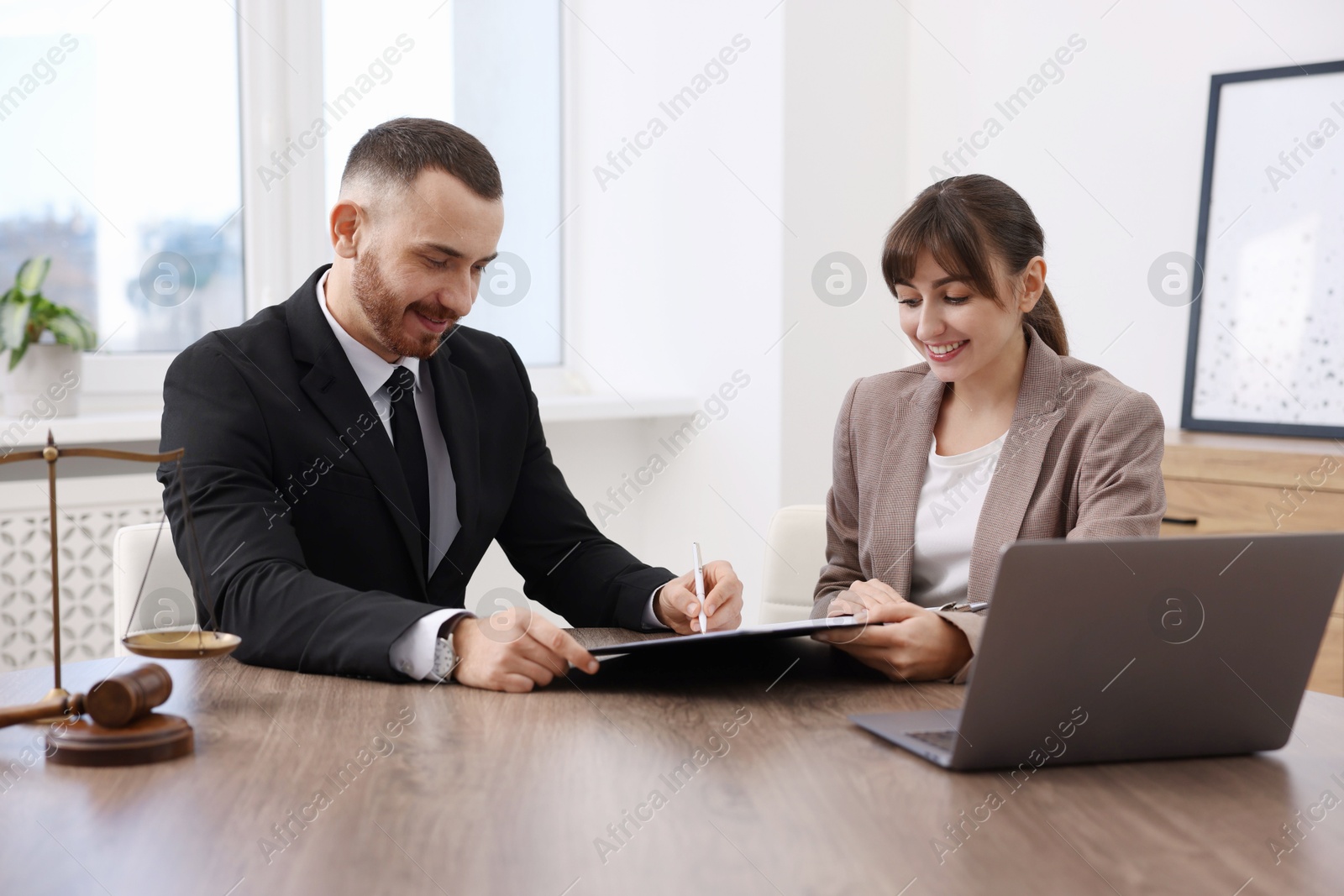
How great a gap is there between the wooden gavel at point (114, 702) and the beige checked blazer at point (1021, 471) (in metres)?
0.97

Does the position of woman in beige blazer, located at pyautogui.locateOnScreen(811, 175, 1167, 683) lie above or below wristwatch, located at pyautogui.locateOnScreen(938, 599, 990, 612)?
above

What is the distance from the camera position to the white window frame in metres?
3.33

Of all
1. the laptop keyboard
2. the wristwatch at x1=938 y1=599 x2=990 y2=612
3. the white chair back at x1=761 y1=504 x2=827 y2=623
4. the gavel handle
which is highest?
the gavel handle

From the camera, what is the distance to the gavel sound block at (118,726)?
3.35 feet

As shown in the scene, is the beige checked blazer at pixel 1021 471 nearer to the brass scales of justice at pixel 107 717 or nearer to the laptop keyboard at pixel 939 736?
the laptop keyboard at pixel 939 736

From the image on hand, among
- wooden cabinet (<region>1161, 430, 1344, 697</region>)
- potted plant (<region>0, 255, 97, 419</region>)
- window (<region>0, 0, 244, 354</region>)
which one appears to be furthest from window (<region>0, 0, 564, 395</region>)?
wooden cabinet (<region>1161, 430, 1344, 697</region>)

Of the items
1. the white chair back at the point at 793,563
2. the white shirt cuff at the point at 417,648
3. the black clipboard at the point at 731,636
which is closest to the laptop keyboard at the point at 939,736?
the black clipboard at the point at 731,636

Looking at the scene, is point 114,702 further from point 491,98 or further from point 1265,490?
point 491,98

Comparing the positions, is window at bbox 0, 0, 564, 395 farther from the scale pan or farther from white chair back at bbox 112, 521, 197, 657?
the scale pan

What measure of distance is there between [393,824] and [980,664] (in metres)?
0.46

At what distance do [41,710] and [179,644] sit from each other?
0.44 ft

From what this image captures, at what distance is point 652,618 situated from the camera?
1.69m

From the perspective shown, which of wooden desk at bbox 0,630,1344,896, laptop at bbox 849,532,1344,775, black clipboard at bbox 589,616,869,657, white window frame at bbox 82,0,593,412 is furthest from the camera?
white window frame at bbox 82,0,593,412

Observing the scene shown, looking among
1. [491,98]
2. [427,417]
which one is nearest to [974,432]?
[427,417]
